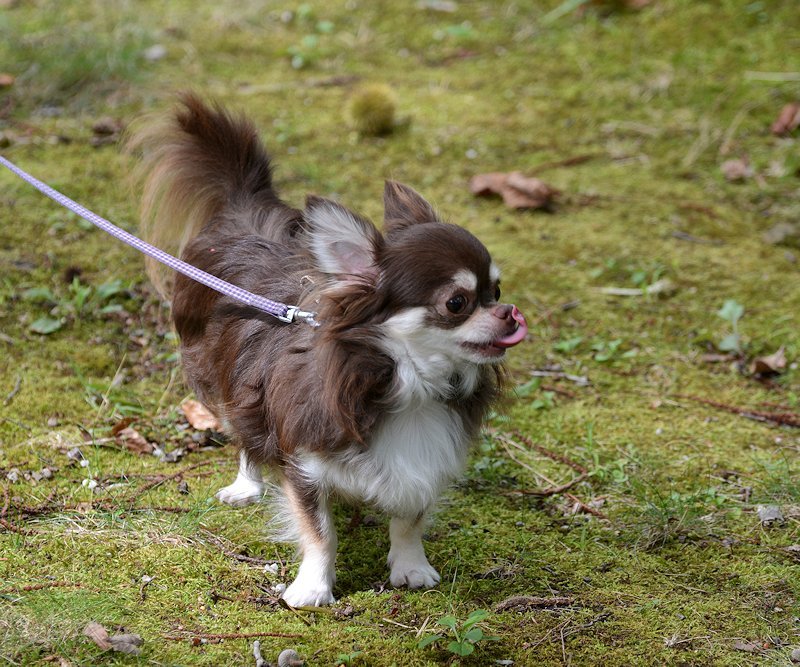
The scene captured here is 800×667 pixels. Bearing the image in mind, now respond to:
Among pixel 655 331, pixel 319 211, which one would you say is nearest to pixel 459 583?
pixel 319 211

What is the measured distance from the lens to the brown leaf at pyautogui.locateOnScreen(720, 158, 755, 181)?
5730 mm

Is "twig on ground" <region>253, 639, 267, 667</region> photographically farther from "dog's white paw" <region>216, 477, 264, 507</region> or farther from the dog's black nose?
the dog's black nose

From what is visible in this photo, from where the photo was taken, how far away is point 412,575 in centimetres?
304

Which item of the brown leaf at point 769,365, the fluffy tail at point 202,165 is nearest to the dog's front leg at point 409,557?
the fluffy tail at point 202,165

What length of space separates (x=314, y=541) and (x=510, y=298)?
2178mm

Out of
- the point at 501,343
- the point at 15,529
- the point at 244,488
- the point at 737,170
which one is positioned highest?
the point at 501,343

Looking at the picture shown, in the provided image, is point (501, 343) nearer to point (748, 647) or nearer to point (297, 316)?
point (297, 316)

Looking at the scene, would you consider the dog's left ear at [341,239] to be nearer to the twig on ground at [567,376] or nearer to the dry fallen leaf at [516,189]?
the twig on ground at [567,376]

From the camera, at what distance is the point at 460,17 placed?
751 cm

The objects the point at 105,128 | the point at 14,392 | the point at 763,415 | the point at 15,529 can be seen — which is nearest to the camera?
the point at 15,529

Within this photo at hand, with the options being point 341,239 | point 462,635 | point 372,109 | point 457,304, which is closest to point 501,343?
point 457,304

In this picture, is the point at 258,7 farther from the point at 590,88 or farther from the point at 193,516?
the point at 193,516

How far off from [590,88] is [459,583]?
14.6 ft

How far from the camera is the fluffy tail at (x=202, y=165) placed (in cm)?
368
